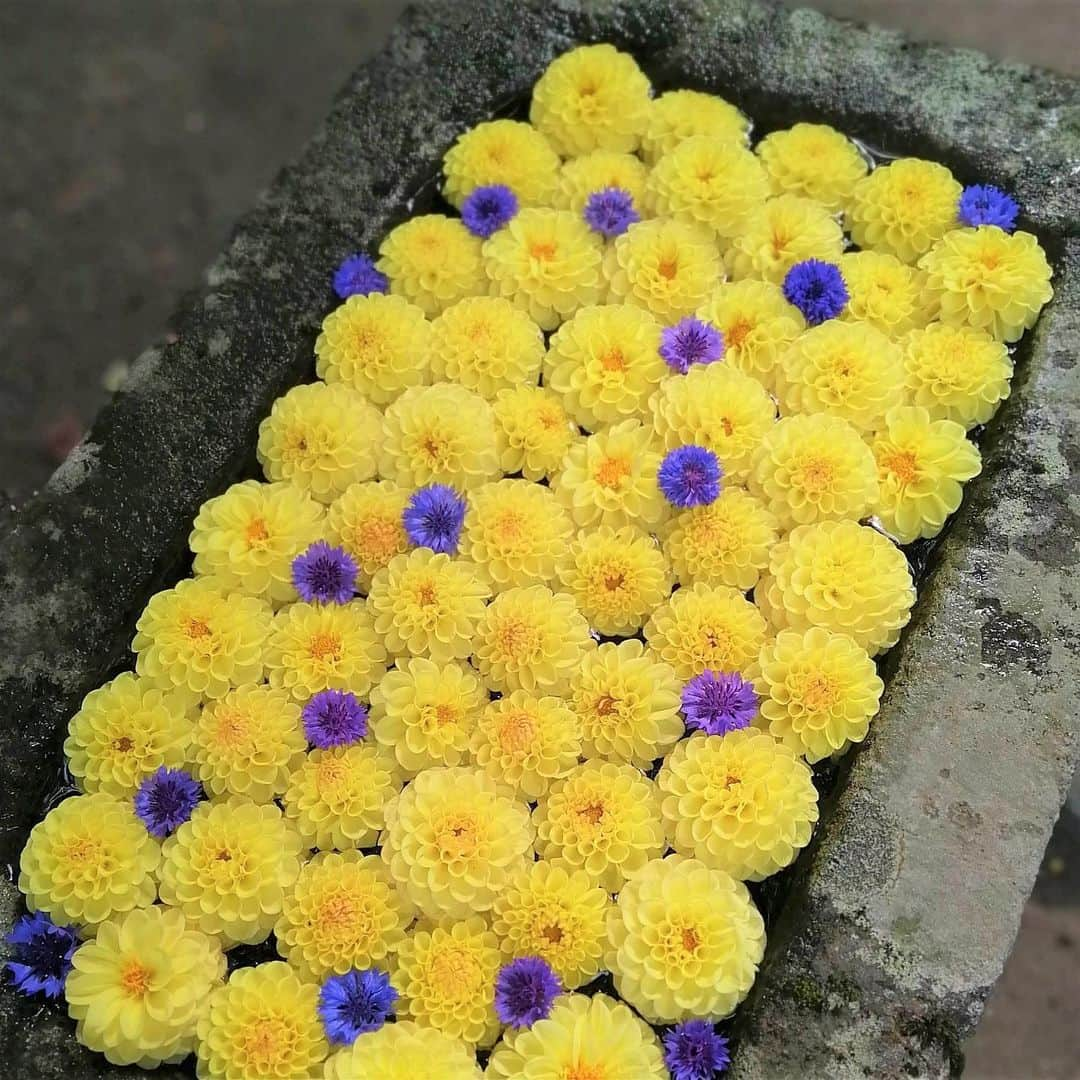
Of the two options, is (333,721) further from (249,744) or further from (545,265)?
(545,265)

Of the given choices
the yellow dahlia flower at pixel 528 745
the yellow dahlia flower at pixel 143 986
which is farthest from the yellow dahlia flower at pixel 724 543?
the yellow dahlia flower at pixel 143 986

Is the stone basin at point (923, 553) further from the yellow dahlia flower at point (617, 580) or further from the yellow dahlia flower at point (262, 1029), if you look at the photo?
the yellow dahlia flower at point (617, 580)

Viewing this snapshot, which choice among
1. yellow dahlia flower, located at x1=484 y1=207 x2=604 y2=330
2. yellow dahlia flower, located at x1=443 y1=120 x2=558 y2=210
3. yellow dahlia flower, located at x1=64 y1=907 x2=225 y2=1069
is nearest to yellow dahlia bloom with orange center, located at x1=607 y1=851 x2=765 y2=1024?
yellow dahlia flower, located at x1=64 y1=907 x2=225 y2=1069

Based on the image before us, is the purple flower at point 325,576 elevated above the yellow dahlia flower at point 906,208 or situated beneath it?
situated beneath

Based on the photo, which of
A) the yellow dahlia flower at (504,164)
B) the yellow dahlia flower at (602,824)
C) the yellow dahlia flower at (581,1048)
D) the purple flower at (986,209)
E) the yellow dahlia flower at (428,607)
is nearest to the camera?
the yellow dahlia flower at (581,1048)

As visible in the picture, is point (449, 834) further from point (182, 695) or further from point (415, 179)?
point (415, 179)
